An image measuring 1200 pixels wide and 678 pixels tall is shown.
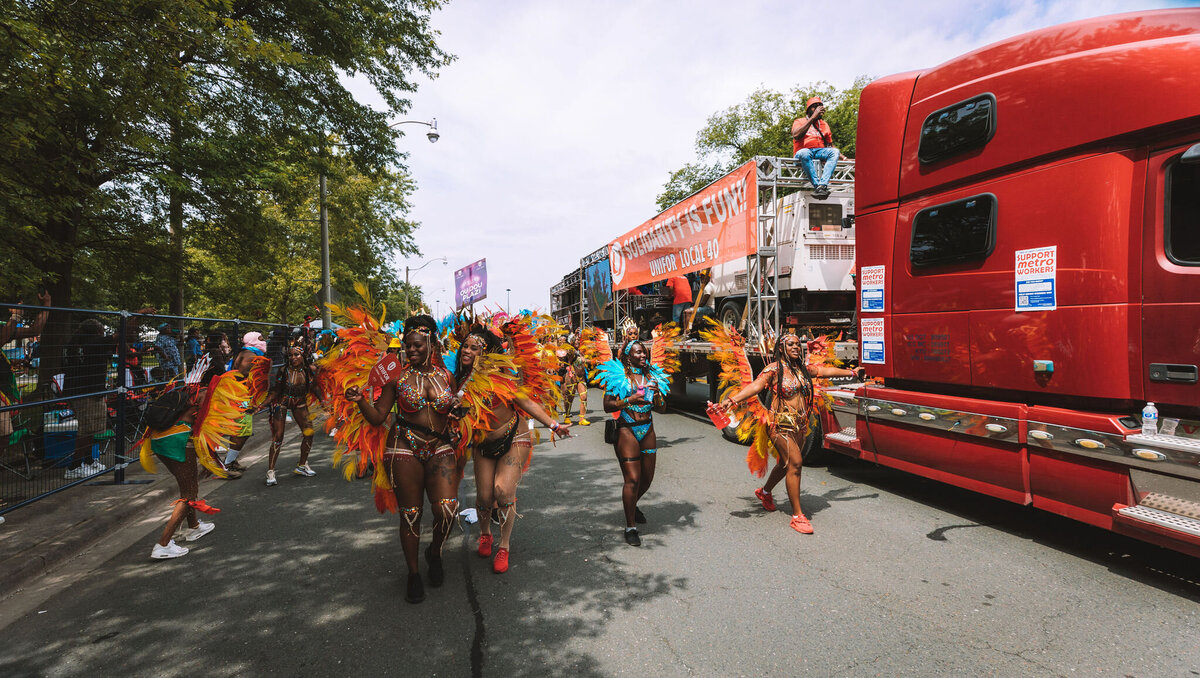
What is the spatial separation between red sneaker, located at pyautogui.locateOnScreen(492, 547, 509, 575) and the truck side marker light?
4165 millimetres

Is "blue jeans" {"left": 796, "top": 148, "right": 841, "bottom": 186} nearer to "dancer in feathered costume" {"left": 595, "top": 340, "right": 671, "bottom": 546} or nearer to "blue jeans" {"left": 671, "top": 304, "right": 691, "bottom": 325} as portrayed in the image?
"blue jeans" {"left": 671, "top": 304, "right": 691, "bottom": 325}

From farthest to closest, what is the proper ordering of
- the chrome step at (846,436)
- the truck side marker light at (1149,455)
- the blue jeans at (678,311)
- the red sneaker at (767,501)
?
1. the blue jeans at (678,311)
2. the chrome step at (846,436)
3. the red sneaker at (767,501)
4. the truck side marker light at (1149,455)

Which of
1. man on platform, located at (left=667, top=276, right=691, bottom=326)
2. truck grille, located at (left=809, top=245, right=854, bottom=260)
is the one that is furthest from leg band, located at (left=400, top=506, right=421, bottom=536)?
man on platform, located at (left=667, top=276, right=691, bottom=326)

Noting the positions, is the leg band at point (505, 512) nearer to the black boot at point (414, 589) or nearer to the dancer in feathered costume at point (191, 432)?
the black boot at point (414, 589)

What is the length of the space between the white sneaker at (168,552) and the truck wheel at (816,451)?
6067 millimetres

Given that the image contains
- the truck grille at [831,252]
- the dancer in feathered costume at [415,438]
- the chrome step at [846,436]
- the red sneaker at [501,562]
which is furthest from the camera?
the truck grille at [831,252]

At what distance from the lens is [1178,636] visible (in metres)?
2.91

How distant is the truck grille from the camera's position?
7320 mm

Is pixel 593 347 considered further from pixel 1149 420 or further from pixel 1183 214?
pixel 1183 214

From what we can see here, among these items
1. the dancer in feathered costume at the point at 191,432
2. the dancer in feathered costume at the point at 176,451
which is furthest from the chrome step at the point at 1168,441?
the dancer in feathered costume at the point at 176,451

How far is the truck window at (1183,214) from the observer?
10.8 feet

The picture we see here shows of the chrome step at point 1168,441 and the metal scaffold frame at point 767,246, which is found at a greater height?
the metal scaffold frame at point 767,246

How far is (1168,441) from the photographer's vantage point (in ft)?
10.6

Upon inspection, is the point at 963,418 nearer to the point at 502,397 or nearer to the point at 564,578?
the point at 564,578
